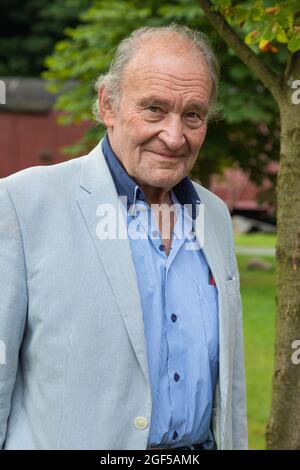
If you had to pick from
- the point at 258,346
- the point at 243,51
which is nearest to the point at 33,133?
the point at 258,346

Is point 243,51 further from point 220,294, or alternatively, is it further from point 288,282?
point 220,294

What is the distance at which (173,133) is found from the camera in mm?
2771

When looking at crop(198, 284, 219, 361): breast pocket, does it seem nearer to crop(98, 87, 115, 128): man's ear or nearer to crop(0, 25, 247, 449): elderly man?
crop(0, 25, 247, 449): elderly man

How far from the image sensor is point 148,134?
110 inches

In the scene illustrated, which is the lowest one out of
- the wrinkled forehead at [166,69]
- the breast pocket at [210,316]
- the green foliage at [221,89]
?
the breast pocket at [210,316]

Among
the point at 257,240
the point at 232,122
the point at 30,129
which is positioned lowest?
the point at 257,240

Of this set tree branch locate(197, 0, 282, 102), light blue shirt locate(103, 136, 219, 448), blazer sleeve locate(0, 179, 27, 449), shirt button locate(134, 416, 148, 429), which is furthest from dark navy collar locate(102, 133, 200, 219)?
tree branch locate(197, 0, 282, 102)

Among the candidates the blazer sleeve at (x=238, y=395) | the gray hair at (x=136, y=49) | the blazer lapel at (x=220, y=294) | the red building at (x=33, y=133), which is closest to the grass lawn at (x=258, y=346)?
the blazer sleeve at (x=238, y=395)

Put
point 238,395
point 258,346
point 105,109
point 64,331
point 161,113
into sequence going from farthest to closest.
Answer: point 258,346 → point 238,395 → point 105,109 → point 161,113 → point 64,331

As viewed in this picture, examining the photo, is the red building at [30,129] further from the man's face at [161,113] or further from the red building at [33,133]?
the man's face at [161,113]

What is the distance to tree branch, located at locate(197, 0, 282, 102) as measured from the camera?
4230mm

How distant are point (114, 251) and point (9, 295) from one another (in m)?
0.35

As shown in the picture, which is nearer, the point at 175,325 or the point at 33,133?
the point at 175,325

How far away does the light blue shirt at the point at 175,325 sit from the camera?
2639mm
